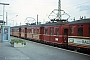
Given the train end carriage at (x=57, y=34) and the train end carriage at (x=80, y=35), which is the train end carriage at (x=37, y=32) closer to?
the train end carriage at (x=57, y=34)

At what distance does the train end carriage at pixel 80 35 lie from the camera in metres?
19.0

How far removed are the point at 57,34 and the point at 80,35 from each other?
271 inches

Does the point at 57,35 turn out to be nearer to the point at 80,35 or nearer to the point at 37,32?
the point at 80,35

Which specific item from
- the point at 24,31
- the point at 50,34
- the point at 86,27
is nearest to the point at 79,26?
the point at 86,27

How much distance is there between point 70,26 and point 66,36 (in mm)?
2457

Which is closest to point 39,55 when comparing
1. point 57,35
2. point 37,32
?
point 57,35

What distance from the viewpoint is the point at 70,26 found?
22.9m

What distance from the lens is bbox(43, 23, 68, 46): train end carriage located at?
83.1 ft

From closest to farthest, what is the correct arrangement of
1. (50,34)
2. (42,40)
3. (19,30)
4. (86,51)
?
(86,51) → (50,34) → (42,40) → (19,30)

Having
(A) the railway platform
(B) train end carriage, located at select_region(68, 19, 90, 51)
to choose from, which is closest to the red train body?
(B) train end carriage, located at select_region(68, 19, 90, 51)

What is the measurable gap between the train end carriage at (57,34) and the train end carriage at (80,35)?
2.49 meters

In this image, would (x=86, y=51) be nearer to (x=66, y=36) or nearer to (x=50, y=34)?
(x=66, y=36)

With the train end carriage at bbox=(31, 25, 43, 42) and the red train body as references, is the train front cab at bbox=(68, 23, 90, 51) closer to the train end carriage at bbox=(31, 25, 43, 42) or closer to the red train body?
the red train body

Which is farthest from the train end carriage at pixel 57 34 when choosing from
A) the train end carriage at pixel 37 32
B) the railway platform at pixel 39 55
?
the railway platform at pixel 39 55
